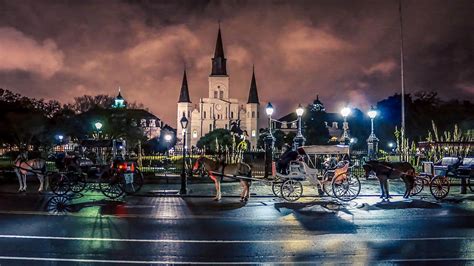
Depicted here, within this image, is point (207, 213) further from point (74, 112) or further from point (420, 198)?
point (74, 112)

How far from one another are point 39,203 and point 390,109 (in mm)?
79912

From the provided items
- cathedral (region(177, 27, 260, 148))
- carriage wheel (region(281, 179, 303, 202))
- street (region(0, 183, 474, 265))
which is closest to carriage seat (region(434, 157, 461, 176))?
street (region(0, 183, 474, 265))

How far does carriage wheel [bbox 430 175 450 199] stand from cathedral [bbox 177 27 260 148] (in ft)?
383

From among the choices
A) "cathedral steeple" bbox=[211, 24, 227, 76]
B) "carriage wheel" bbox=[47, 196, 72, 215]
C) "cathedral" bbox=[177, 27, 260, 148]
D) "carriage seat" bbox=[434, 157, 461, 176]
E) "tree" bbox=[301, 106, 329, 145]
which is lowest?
"carriage wheel" bbox=[47, 196, 72, 215]

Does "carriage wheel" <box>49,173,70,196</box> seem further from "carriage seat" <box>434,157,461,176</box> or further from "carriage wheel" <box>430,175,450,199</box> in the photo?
"carriage seat" <box>434,157,461,176</box>

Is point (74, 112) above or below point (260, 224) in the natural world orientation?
above

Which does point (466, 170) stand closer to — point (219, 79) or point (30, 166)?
point (30, 166)

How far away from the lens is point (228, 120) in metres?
137

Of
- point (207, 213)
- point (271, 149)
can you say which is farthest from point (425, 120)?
A: point (207, 213)

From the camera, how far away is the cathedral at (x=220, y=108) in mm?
135750

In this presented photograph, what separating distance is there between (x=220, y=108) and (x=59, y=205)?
122150 millimetres

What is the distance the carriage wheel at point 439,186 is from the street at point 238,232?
1.53 ft

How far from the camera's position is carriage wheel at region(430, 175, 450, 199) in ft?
58.6

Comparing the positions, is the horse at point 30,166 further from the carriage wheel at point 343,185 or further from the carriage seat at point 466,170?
the carriage seat at point 466,170
